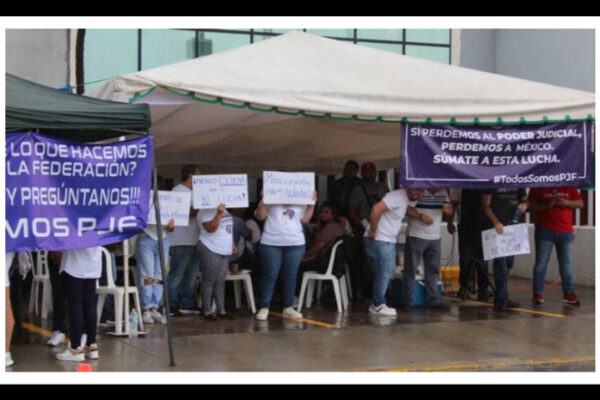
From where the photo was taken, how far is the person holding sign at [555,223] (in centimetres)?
1250

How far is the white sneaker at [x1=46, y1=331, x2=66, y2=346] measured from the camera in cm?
918

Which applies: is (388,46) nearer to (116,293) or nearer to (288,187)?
(288,187)

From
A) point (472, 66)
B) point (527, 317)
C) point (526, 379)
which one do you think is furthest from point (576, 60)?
point (526, 379)

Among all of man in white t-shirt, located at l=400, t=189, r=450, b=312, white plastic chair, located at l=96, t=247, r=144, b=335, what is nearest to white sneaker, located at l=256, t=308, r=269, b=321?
white plastic chair, located at l=96, t=247, r=144, b=335

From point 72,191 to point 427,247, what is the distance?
5158 mm

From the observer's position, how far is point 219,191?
10805mm

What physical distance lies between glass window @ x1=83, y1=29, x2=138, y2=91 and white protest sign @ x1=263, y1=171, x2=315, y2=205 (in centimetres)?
1125

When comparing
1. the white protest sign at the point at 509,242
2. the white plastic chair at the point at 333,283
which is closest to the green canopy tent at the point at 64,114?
the white plastic chair at the point at 333,283

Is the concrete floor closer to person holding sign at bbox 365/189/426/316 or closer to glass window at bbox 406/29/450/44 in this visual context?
person holding sign at bbox 365/189/426/316

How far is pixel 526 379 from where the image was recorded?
7605 mm

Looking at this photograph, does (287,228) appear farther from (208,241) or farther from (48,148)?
(48,148)

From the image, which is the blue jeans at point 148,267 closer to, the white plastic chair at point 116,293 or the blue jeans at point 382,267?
the white plastic chair at point 116,293

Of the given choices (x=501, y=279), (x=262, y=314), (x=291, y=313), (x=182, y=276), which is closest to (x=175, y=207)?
(x=182, y=276)

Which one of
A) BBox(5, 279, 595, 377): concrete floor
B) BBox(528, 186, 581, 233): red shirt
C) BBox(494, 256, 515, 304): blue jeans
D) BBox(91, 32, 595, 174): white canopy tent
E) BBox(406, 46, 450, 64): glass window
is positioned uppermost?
BBox(406, 46, 450, 64): glass window
